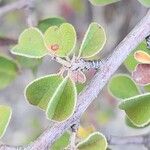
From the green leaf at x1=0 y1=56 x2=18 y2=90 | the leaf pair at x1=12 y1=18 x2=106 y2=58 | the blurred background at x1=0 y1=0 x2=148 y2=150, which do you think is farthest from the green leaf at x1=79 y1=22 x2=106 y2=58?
the blurred background at x1=0 y1=0 x2=148 y2=150

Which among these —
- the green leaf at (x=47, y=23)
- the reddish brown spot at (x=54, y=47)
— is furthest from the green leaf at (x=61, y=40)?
the green leaf at (x=47, y=23)

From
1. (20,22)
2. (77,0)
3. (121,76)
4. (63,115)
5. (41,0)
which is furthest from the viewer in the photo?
(41,0)

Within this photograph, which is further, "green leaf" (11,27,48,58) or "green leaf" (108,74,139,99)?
"green leaf" (108,74,139,99)

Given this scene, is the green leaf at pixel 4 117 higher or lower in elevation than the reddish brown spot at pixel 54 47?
lower

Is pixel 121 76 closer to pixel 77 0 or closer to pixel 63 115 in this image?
pixel 63 115

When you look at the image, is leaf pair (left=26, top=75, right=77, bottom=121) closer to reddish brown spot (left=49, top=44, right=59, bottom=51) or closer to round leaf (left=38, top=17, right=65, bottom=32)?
reddish brown spot (left=49, top=44, right=59, bottom=51)

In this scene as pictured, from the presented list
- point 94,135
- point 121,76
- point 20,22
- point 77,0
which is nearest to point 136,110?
point 94,135

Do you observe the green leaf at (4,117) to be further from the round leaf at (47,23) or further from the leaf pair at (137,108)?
the round leaf at (47,23)
